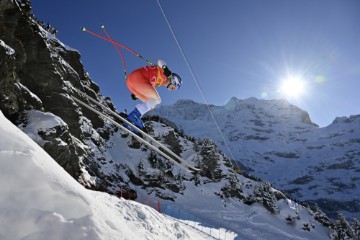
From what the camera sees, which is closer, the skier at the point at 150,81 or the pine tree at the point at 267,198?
the skier at the point at 150,81

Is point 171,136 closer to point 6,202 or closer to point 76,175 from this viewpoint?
point 76,175

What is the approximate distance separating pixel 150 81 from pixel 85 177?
15.2 m

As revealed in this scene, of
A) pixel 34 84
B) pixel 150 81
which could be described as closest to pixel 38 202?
pixel 150 81

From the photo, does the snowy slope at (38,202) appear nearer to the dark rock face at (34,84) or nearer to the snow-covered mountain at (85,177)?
the snow-covered mountain at (85,177)

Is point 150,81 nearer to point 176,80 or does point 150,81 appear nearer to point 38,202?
point 176,80

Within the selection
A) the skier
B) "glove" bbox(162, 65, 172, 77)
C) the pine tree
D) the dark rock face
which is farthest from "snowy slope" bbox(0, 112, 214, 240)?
the pine tree

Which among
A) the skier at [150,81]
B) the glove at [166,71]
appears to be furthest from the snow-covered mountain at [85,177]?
the glove at [166,71]

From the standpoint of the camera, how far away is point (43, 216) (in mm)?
2895

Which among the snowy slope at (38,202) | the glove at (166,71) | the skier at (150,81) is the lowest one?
the snowy slope at (38,202)

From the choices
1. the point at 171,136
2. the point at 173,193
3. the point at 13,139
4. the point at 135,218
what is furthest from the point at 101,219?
the point at 171,136

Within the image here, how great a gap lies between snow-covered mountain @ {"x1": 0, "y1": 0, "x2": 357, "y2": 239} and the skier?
113 inches

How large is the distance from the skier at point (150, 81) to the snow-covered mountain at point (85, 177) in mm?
2862

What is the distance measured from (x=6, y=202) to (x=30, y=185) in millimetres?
274

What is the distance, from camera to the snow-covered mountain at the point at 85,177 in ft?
9.94
